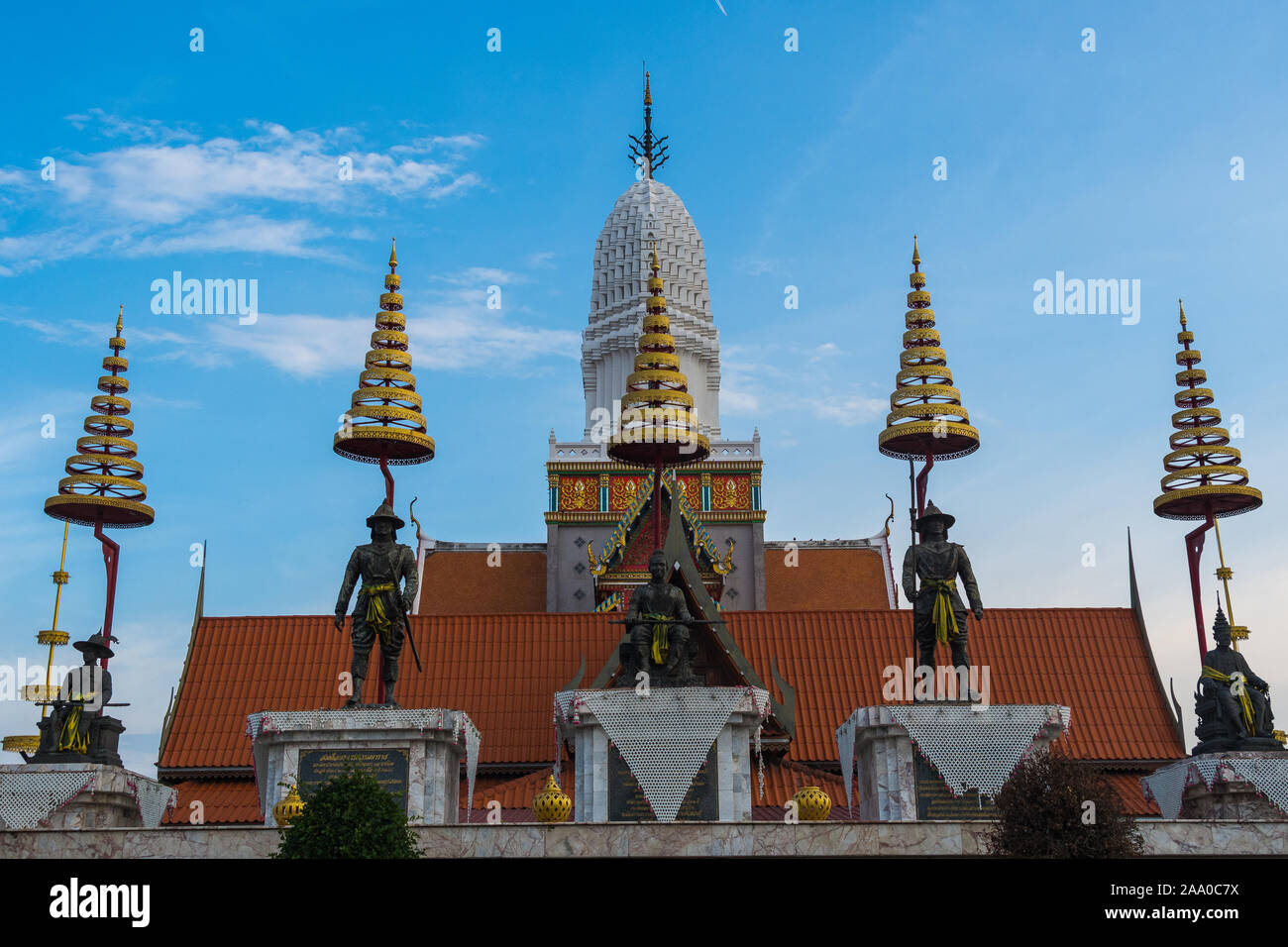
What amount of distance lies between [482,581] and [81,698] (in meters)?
22.3

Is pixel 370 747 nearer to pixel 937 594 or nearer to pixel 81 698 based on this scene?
pixel 81 698

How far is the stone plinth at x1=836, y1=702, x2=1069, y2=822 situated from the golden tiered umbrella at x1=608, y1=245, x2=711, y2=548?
12097mm

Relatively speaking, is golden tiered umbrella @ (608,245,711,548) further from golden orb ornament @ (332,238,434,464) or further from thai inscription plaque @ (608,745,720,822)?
thai inscription plaque @ (608,745,720,822)

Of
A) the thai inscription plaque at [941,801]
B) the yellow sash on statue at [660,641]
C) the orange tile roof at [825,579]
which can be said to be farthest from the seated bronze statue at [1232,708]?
the orange tile roof at [825,579]

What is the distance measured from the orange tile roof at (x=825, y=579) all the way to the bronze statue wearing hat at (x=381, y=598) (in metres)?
23.8

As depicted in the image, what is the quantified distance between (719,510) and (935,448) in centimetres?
1449

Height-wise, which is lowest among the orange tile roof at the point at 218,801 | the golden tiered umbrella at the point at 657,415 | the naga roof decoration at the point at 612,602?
the orange tile roof at the point at 218,801

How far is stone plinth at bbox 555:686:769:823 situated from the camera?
2022 centimetres

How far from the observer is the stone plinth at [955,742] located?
19.8 metres

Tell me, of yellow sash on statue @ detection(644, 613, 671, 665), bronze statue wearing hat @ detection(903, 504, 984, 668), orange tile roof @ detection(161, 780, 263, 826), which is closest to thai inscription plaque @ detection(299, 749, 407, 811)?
yellow sash on statue @ detection(644, 613, 671, 665)

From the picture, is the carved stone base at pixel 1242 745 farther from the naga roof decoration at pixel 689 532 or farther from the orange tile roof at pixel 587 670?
the naga roof decoration at pixel 689 532

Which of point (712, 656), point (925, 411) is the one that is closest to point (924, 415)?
point (925, 411)

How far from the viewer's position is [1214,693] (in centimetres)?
2198
